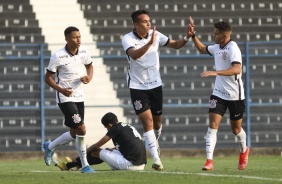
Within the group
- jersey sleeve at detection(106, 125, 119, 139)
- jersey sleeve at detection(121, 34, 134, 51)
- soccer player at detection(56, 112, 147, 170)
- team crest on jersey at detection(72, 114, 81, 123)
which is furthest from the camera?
jersey sleeve at detection(106, 125, 119, 139)

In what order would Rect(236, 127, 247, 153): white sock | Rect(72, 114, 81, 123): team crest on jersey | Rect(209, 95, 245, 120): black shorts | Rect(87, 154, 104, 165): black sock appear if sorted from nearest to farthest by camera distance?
Rect(72, 114, 81, 123): team crest on jersey < Rect(209, 95, 245, 120): black shorts < Rect(236, 127, 247, 153): white sock < Rect(87, 154, 104, 165): black sock

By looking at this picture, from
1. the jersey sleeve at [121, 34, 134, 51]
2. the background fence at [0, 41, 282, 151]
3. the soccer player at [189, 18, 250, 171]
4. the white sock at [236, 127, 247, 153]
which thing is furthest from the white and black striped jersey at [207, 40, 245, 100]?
the background fence at [0, 41, 282, 151]

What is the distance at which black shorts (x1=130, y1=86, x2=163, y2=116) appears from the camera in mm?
13234

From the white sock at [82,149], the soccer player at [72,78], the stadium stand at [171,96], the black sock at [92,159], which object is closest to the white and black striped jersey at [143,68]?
the soccer player at [72,78]

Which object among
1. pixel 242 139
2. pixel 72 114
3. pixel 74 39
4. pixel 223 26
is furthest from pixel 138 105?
pixel 242 139

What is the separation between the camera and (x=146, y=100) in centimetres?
1332

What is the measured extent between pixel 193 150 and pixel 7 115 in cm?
390

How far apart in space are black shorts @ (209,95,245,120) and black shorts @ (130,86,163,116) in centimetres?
70

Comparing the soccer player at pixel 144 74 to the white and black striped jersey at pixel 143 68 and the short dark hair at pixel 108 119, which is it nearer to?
the white and black striped jersey at pixel 143 68

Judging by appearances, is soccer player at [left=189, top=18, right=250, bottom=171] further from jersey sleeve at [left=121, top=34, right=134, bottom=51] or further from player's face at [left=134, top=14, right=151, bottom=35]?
jersey sleeve at [left=121, top=34, right=134, bottom=51]

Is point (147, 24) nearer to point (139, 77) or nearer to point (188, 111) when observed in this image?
point (139, 77)

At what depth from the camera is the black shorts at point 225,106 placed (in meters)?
13.5

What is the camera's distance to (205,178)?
11.0 meters

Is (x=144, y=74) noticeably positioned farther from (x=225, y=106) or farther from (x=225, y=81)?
(x=225, y=106)
